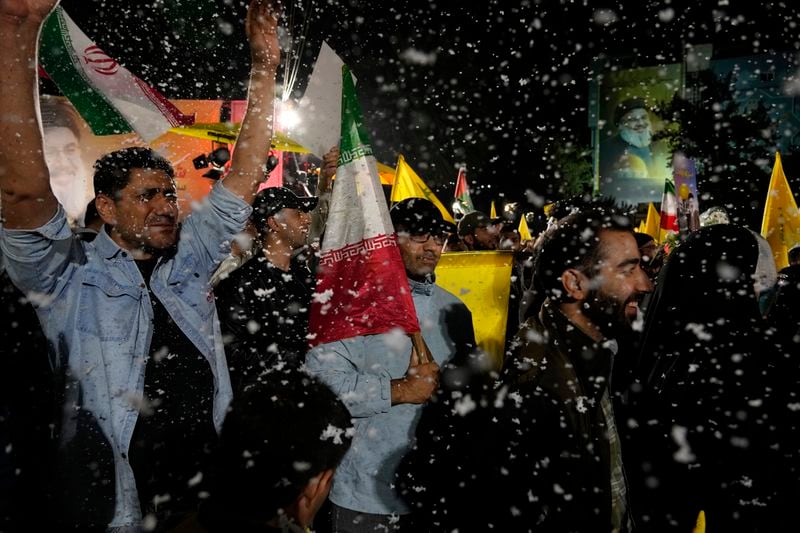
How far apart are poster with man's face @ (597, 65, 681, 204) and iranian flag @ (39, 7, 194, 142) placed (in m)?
54.8

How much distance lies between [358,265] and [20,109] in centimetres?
161

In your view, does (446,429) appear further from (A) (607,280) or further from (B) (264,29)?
(B) (264,29)

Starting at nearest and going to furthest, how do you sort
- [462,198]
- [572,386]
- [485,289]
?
[572,386] → [485,289] → [462,198]

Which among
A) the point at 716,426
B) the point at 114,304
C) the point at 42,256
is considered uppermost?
the point at 42,256

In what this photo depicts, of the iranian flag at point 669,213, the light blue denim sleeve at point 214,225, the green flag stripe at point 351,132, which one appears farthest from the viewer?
the iranian flag at point 669,213

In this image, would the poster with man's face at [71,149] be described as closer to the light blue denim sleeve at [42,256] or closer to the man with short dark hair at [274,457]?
the light blue denim sleeve at [42,256]

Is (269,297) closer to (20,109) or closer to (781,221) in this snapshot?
(20,109)

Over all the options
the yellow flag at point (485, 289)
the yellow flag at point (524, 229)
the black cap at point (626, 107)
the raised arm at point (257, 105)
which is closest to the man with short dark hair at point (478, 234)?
the yellow flag at point (485, 289)

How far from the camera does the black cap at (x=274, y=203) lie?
13.3 ft

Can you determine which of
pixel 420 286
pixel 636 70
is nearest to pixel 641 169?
pixel 636 70

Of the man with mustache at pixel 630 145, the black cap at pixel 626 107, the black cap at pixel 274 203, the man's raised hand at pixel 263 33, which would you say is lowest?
the black cap at pixel 274 203

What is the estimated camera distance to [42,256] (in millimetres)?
1910

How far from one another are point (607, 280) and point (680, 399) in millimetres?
649

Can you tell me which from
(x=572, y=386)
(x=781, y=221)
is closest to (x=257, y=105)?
(x=572, y=386)
